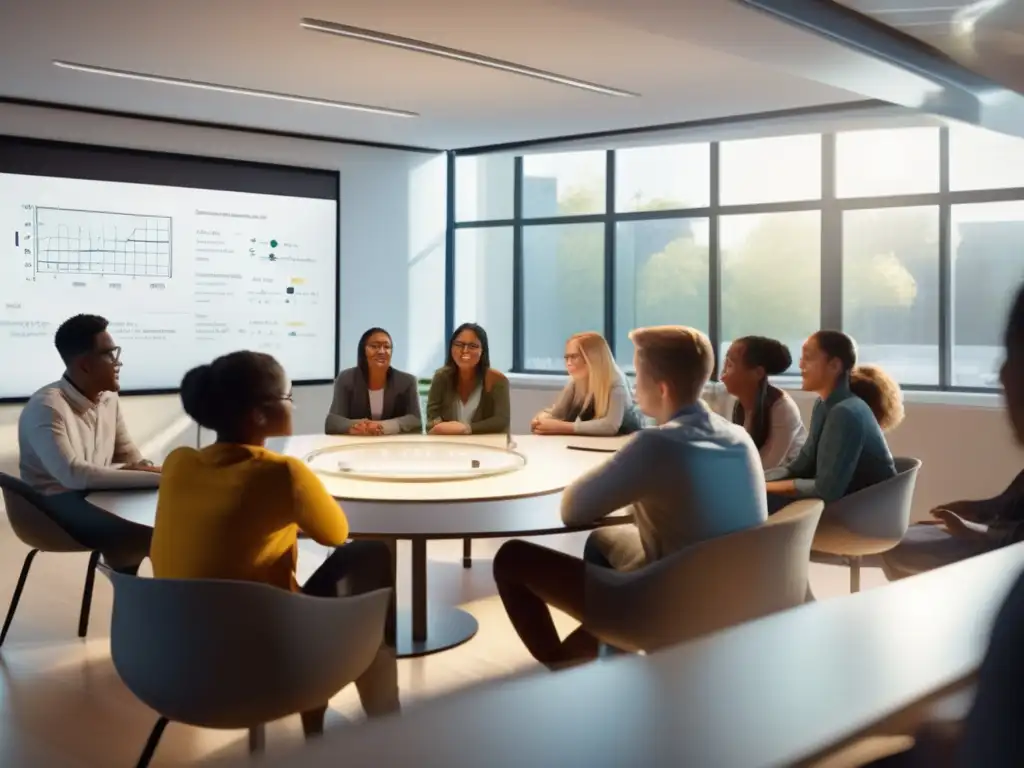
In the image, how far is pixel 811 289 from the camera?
6.92 m

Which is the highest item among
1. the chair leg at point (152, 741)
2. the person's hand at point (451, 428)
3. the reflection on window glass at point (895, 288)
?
the reflection on window glass at point (895, 288)

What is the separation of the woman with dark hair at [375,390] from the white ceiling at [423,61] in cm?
162

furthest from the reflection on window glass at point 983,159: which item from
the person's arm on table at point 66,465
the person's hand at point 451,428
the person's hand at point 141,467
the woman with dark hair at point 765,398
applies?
the person's arm on table at point 66,465

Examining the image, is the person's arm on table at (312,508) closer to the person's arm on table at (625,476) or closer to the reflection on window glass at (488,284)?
the person's arm on table at (625,476)

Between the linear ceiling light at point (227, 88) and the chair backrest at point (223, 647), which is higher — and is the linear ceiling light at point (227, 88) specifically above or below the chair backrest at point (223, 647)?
above

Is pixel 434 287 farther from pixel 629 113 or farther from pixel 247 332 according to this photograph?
pixel 629 113

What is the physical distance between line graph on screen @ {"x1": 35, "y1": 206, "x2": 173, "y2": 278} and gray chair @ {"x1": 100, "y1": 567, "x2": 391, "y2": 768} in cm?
505

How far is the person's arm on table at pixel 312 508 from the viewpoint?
2277mm

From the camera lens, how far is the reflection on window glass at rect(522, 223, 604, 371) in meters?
8.11

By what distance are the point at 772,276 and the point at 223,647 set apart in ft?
19.0

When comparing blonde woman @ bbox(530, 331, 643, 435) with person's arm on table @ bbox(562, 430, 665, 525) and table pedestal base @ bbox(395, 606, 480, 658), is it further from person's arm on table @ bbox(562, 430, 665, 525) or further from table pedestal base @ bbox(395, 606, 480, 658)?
person's arm on table @ bbox(562, 430, 665, 525)

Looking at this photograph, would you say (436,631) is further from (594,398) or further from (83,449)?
(83,449)

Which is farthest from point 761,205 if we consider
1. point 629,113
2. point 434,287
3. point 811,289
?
point 434,287

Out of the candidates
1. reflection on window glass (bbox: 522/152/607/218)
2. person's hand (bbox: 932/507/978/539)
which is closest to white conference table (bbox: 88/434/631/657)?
person's hand (bbox: 932/507/978/539)
